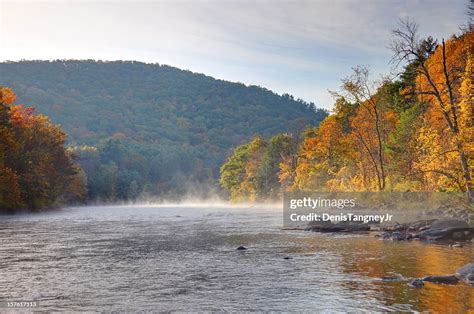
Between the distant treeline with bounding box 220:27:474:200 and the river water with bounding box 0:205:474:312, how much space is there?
9.61 m

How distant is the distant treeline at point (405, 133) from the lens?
111ft

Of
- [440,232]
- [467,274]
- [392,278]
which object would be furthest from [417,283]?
[440,232]

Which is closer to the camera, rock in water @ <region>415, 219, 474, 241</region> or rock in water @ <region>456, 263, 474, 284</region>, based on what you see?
rock in water @ <region>456, 263, 474, 284</region>

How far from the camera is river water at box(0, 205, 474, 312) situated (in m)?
14.1

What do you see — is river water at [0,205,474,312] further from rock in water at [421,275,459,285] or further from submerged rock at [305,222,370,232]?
submerged rock at [305,222,370,232]

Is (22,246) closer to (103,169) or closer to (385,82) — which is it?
(385,82)

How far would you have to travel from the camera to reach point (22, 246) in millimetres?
27922

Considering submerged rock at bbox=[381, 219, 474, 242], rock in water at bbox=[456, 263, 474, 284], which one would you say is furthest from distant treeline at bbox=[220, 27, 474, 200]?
rock in water at bbox=[456, 263, 474, 284]

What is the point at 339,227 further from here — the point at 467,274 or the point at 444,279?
the point at 444,279

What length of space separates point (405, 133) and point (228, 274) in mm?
38399

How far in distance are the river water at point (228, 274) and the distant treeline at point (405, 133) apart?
9614 millimetres

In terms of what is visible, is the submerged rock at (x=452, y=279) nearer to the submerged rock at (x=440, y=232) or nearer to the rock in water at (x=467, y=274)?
the rock in water at (x=467, y=274)

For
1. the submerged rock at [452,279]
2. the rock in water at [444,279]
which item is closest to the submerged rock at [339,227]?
the submerged rock at [452,279]

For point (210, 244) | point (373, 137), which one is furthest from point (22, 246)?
point (373, 137)
